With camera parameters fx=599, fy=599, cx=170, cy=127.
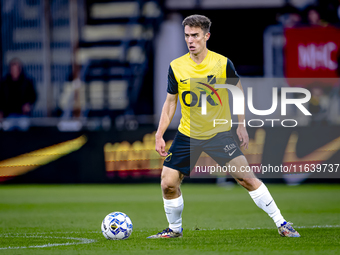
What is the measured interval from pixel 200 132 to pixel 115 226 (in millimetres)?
1218

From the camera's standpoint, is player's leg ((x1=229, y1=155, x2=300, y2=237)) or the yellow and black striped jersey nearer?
player's leg ((x1=229, y1=155, x2=300, y2=237))

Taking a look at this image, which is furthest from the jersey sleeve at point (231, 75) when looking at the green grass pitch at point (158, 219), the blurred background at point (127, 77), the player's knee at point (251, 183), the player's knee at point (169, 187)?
the blurred background at point (127, 77)

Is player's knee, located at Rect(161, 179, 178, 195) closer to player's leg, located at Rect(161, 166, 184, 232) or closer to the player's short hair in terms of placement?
player's leg, located at Rect(161, 166, 184, 232)

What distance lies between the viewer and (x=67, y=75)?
15367 millimetres

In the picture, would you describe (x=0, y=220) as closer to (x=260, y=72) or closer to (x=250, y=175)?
(x=250, y=175)

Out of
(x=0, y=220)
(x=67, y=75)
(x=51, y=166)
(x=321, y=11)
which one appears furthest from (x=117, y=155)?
(x=321, y=11)

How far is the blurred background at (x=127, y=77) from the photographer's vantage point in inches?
505

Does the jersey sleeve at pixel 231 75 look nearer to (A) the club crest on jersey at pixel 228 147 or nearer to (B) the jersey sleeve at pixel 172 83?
(B) the jersey sleeve at pixel 172 83

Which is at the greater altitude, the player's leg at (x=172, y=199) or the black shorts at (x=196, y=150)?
the black shorts at (x=196, y=150)

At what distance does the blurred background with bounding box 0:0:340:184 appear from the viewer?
42.1 ft

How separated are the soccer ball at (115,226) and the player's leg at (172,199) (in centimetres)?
31

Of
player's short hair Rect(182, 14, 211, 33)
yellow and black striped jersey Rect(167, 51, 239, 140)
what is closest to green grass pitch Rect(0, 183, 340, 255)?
yellow and black striped jersey Rect(167, 51, 239, 140)

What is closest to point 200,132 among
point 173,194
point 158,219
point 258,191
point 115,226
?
point 173,194

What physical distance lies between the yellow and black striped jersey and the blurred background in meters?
6.73
